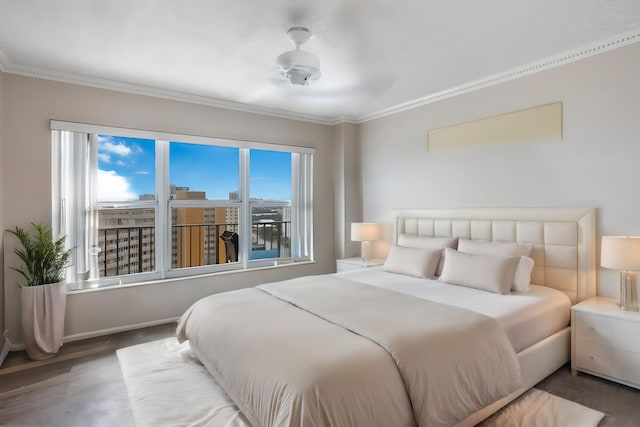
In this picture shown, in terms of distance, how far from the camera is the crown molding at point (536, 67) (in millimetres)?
2730

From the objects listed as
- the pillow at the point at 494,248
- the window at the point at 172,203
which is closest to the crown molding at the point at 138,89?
the window at the point at 172,203

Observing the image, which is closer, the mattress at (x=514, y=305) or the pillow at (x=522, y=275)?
the mattress at (x=514, y=305)

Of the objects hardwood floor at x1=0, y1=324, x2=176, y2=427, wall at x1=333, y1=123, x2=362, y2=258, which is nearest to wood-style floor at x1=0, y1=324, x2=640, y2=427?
hardwood floor at x1=0, y1=324, x2=176, y2=427

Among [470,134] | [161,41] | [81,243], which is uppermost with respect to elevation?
[161,41]

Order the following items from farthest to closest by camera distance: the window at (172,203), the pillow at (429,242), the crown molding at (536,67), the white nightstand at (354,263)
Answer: the white nightstand at (354,263) → the pillow at (429,242) → the window at (172,203) → the crown molding at (536,67)

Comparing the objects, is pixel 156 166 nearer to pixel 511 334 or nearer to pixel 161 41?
pixel 161 41

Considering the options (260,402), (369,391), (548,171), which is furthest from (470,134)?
(260,402)

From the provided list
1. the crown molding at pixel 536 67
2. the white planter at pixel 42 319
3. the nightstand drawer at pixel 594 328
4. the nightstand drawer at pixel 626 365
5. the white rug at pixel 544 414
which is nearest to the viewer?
the white rug at pixel 544 414

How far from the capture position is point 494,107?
3605mm

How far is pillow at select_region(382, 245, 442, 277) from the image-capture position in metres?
3.55

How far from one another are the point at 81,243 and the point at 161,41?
2.17 m

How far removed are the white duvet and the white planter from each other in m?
1.56

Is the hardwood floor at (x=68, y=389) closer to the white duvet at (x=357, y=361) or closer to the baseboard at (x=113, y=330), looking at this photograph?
the baseboard at (x=113, y=330)

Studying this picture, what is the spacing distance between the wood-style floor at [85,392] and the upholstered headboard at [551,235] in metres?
0.76
